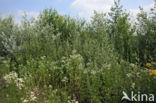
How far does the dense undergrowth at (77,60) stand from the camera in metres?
3.69

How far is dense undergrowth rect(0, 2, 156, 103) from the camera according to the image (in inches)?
145

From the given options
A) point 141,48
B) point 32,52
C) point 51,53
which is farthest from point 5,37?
point 141,48

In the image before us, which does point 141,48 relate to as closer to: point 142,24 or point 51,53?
point 142,24

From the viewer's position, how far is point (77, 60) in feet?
15.3

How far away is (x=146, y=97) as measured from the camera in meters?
3.01

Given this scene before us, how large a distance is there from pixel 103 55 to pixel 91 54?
88 cm

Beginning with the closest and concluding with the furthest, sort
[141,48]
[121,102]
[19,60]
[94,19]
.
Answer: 1. [121,102]
2. [19,60]
3. [141,48]
4. [94,19]

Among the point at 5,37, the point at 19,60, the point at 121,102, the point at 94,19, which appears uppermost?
the point at 94,19

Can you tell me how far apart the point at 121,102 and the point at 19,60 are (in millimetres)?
3713

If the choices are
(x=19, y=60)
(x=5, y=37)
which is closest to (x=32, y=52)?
(x=19, y=60)

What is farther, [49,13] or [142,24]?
[49,13]

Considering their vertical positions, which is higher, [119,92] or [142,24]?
[142,24]

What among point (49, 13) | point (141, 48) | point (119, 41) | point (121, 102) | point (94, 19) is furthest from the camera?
point (49, 13)

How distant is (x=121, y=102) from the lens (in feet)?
11.4
